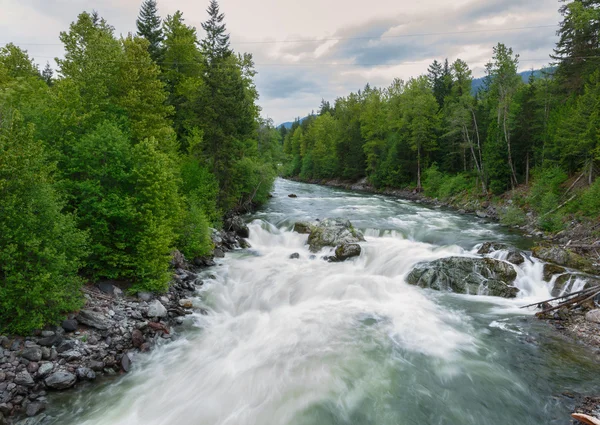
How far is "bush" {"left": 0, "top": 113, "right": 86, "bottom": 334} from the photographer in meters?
8.10

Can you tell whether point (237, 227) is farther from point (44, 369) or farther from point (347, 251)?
point (44, 369)

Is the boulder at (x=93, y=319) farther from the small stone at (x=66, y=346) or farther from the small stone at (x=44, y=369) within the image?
the small stone at (x=44, y=369)

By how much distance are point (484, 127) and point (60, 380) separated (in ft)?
147

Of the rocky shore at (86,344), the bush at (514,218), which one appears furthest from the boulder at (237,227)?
the bush at (514,218)

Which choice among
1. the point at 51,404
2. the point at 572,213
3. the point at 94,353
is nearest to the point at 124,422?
the point at 51,404

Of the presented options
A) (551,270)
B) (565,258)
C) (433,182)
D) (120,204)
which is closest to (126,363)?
(120,204)

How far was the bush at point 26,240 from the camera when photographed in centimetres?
810

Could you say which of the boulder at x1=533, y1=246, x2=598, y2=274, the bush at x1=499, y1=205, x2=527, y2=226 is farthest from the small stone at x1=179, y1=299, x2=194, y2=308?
the bush at x1=499, y1=205, x2=527, y2=226

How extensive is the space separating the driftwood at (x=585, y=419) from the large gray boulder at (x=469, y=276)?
25.1 feet

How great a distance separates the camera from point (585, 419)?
6766 mm

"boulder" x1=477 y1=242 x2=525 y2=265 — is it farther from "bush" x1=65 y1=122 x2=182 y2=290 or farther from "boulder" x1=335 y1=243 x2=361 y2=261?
"bush" x1=65 y1=122 x2=182 y2=290

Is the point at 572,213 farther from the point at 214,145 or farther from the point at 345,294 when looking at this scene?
the point at 214,145

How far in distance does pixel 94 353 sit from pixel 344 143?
59814 mm

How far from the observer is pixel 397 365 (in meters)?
9.62
